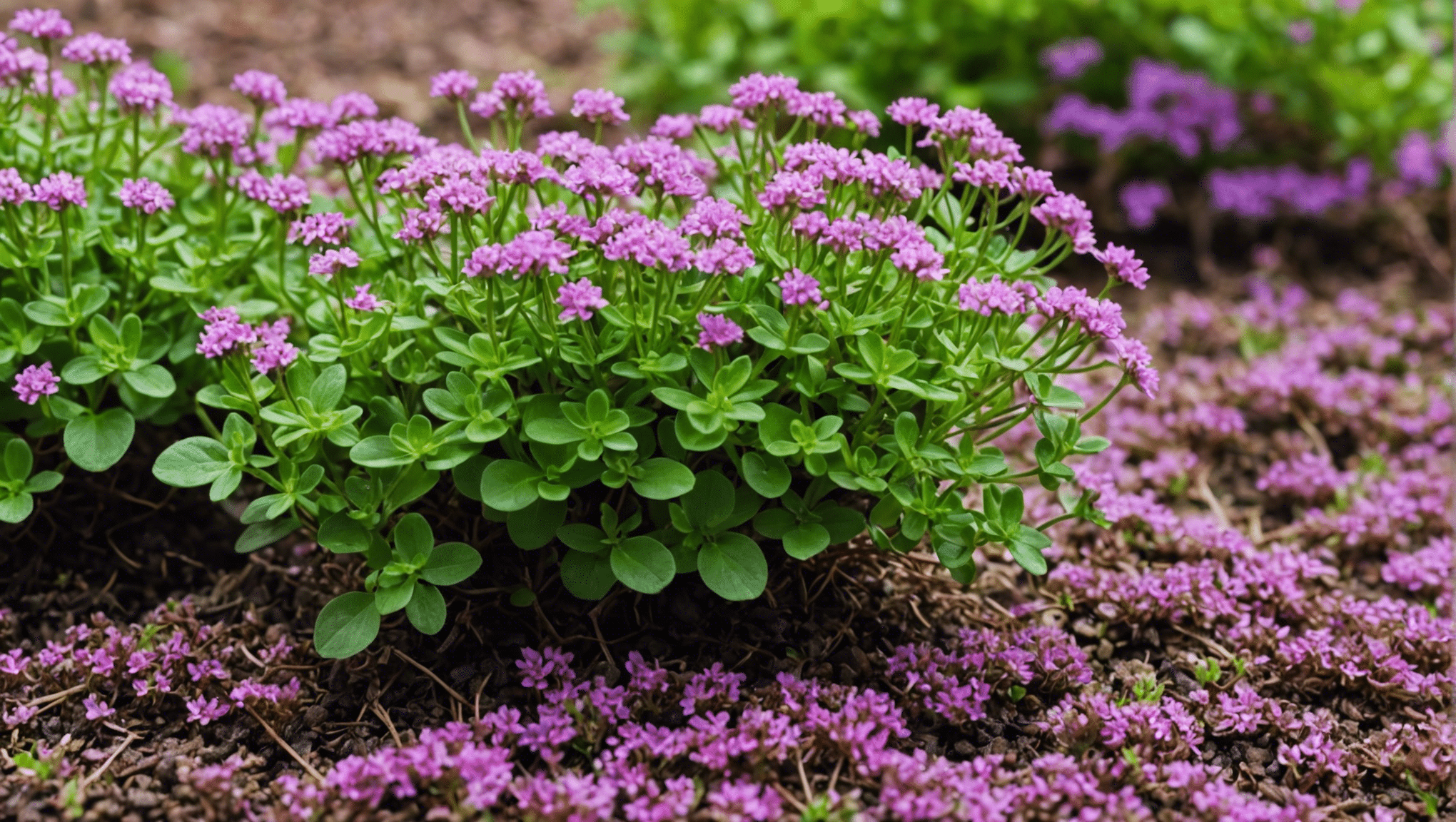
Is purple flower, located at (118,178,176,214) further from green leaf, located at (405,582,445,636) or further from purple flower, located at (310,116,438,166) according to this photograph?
green leaf, located at (405,582,445,636)

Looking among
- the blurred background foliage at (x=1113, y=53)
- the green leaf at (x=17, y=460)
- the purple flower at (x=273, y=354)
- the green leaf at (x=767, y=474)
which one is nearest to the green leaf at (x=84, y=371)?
the green leaf at (x=17, y=460)

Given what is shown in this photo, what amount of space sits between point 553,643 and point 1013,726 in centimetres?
106

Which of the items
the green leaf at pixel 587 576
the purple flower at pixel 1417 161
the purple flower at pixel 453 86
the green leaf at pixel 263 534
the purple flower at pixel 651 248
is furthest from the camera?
the purple flower at pixel 1417 161

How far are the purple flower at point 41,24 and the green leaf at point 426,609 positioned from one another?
5.42 ft

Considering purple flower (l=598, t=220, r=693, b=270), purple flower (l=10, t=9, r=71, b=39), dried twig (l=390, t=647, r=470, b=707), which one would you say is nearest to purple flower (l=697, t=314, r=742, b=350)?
purple flower (l=598, t=220, r=693, b=270)

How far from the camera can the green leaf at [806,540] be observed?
2.41 m

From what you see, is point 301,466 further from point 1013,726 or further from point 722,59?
point 722,59

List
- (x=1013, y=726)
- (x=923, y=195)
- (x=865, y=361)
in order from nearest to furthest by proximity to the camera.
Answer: (x=865, y=361)
(x=1013, y=726)
(x=923, y=195)

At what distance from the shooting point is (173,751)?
8.29 ft

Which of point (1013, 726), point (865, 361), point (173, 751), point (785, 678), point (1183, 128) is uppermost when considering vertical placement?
point (1183, 128)

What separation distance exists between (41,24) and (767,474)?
2.06m

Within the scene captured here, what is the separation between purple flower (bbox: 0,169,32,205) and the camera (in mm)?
2570

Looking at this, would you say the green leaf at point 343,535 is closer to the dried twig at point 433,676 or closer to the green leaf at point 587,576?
the dried twig at point 433,676

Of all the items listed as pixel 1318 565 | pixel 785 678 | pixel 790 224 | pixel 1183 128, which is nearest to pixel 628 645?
pixel 785 678
